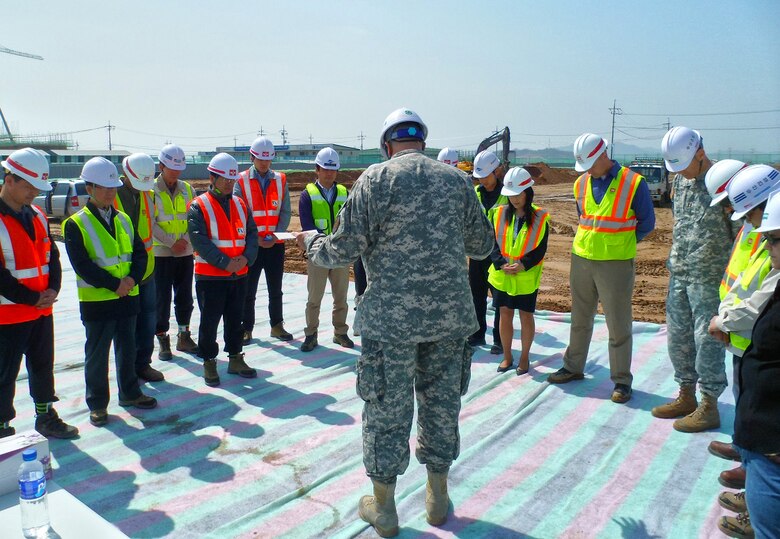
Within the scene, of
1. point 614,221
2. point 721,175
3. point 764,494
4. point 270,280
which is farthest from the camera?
point 270,280

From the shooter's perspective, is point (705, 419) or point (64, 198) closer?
point (705, 419)

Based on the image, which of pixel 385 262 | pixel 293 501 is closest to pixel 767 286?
pixel 385 262

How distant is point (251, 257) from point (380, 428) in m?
2.59

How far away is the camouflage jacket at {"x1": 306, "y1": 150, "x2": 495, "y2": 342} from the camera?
279 cm

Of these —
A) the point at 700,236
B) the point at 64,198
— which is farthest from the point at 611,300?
the point at 64,198

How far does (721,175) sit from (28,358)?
4.55 metres

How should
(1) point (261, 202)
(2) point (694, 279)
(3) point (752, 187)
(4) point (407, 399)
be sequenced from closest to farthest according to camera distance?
(3) point (752, 187), (4) point (407, 399), (2) point (694, 279), (1) point (261, 202)

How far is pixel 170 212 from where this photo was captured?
5523mm

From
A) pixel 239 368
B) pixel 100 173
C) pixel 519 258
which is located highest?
pixel 100 173

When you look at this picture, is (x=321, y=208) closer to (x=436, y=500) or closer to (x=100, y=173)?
(x=100, y=173)

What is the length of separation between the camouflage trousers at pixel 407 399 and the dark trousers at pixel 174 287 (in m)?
3.36

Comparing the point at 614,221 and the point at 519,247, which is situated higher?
the point at 614,221

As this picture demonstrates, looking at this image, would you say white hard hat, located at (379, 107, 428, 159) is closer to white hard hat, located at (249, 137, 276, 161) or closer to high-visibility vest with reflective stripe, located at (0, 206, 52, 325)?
high-visibility vest with reflective stripe, located at (0, 206, 52, 325)

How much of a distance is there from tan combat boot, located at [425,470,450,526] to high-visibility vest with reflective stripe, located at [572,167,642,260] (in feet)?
7.57
